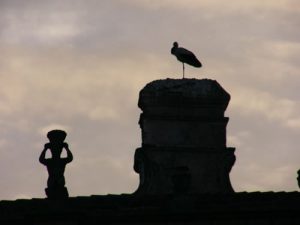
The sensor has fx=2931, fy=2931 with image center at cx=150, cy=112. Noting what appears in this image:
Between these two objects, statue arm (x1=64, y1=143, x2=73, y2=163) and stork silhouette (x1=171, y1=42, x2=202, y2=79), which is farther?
stork silhouette (x1=171, y1=42, x2=202, y2=79)

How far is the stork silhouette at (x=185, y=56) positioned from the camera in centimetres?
7969

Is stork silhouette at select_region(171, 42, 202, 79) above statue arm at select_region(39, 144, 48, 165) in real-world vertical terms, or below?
above

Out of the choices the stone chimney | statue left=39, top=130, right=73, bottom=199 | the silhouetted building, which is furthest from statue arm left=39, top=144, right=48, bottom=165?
the stone chimney

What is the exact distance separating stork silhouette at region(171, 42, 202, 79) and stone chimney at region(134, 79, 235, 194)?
518mm

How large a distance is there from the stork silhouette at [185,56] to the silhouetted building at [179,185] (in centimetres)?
52

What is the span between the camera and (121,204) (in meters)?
74.4

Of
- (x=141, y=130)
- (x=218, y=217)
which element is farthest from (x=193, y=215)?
(x=141, y=130)

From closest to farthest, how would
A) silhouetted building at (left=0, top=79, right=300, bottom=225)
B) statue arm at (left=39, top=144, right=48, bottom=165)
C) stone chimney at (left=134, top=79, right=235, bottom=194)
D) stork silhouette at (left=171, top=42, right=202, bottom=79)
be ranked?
silhouetted building at (left=0, top=79, right=300, bottom=225)
statue arm at (left=39, top=144, right=48, bottom=165)
stone chimney at (left=134, top=79, right=235, bottom=194)
stork silhouette at (left=171, top=42, right=202, bottom=79)

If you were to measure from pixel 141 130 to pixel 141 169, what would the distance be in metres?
2.03

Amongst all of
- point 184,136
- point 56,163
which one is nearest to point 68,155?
point 56,163

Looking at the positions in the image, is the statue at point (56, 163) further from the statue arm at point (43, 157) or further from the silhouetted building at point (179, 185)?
the silhouetted building at point (179, 185)

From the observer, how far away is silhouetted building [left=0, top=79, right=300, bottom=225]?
74125mm

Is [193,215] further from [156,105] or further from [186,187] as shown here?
[156,105]

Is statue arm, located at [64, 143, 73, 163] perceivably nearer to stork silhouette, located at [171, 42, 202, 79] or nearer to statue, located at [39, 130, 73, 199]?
statue, located at [39, 130, 73, 199]
